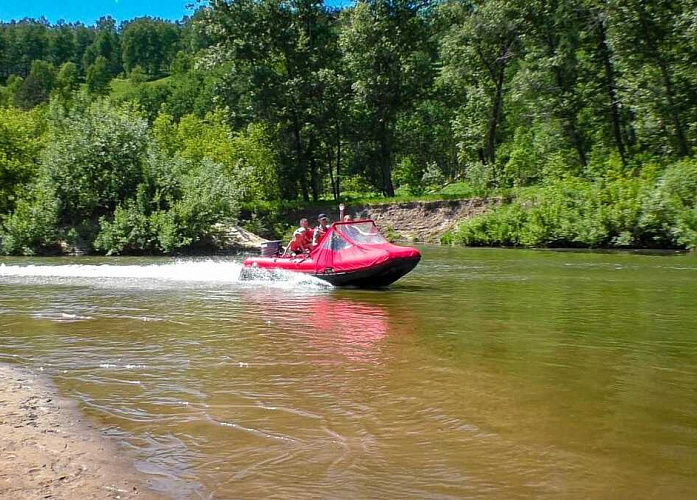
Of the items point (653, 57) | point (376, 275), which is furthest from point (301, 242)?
point (653, 57)

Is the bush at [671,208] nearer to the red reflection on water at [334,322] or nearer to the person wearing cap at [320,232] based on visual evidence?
the person wearing cap at [320,232]

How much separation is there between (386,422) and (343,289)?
11.0 metres

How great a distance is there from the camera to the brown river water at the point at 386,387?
15.9 feet

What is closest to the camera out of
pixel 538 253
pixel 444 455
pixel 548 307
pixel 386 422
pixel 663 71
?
pixel 444 455

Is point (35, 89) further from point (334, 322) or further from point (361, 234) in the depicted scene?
point (334, 322)

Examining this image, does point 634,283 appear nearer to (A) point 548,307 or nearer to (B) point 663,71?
(A) point 548,307

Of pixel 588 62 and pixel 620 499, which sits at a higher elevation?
pixel 588 62

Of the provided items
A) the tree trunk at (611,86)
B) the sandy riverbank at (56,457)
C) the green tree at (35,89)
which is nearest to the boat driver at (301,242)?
the sandy riverbank at (56,457)

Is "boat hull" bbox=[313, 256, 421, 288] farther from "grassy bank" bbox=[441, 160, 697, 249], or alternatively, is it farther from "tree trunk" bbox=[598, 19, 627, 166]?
"tree trunk" bbox=[598, 19, 627, 166]

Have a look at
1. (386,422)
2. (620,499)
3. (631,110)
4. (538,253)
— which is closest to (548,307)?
(386,422)

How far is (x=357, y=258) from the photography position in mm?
16328

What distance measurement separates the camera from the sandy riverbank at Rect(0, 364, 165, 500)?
4476 millimetres

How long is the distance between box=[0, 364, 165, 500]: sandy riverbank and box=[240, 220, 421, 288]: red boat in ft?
32.9

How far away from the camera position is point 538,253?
92.0ft
